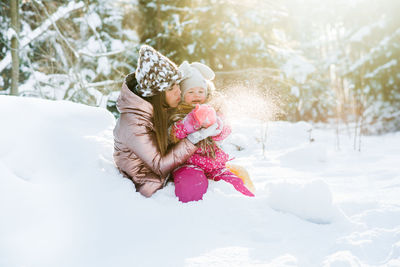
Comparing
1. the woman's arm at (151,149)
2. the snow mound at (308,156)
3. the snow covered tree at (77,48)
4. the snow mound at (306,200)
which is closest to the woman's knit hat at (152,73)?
the woman's arm at (151,149)

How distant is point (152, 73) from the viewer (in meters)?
1.92

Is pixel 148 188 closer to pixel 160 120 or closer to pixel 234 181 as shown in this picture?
pixel 160 120

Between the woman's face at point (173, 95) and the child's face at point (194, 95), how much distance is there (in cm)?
13

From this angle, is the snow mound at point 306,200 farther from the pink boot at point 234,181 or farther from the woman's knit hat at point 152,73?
the woman's knit hat at point 152,73

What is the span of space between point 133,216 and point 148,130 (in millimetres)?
599

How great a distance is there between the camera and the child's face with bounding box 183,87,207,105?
230cm

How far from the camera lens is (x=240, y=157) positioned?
184 inches

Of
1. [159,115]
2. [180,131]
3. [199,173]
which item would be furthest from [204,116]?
[199,173]

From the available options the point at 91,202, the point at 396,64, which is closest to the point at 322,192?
the point at 91,202

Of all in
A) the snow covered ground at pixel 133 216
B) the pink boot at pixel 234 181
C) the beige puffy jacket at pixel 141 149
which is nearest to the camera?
the snow covered ground at pixel 133 216

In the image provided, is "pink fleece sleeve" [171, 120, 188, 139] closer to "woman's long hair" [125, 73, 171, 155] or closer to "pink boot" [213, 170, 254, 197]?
"woman's long hair" [125, 73, 171, 155]

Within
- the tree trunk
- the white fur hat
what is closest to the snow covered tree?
the tree trunk

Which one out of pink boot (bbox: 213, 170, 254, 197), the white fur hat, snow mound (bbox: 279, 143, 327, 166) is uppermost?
the white fur hat

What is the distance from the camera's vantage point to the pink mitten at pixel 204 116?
202 cm
